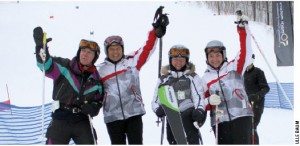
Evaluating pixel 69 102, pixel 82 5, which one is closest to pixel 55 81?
pixel 69 102

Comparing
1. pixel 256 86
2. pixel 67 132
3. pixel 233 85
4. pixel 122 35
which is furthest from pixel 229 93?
pixel 122 35

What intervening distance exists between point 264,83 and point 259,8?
1787 centimetres

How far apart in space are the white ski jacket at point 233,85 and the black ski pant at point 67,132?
1.38m

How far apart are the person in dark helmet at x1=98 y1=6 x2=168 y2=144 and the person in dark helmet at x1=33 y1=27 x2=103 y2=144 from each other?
0.85ft

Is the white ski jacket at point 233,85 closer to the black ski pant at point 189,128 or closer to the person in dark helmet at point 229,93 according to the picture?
the person in dark helmet at point 229,93

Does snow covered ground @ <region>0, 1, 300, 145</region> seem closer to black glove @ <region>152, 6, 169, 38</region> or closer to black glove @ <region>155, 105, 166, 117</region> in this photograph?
black glove @ <region>155, 105, 166, 117</region>

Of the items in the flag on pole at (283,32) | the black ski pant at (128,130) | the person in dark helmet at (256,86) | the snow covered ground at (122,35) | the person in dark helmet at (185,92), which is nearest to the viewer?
the person in dark helmet at (185,92)

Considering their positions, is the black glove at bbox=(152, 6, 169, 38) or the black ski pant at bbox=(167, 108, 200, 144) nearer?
the black ski pant at bbox=(167, 108, 200, 144)

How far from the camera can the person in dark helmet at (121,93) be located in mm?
4219

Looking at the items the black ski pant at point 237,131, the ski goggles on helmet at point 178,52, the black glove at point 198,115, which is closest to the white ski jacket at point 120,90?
the ski goggles on helmet at point 178,52

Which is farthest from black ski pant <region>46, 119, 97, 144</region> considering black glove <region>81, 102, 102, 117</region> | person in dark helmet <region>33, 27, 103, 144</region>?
black glove <region>81, 102, 102, 117</region>

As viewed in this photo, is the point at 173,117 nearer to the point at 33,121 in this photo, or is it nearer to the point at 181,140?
the point at 181,140

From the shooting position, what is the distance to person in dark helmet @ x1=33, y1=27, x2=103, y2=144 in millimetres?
3887

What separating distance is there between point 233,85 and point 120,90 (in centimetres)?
126
